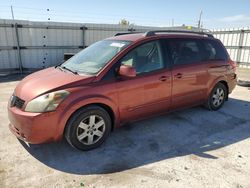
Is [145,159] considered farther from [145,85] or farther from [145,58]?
[145,58]

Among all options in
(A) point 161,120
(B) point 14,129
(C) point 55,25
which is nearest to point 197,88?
(A) point 161,120

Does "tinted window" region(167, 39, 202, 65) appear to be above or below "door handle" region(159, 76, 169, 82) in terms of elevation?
above

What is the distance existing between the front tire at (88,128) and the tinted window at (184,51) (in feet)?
5.71

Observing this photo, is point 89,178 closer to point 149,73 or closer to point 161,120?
point 149,73

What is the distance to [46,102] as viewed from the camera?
303cm

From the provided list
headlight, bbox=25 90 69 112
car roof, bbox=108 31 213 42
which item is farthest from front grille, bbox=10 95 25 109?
car roof, bbox=108 31 213 42

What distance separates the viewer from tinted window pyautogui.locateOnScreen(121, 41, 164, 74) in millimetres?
3732

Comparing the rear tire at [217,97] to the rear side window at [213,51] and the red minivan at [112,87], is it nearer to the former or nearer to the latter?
the red minivan at [112,87]

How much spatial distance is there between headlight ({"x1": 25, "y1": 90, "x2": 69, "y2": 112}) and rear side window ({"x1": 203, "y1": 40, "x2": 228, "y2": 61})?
314 centimetres

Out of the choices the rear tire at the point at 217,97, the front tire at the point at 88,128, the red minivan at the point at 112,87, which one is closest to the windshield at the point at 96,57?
the red minivan at the point at 112,87

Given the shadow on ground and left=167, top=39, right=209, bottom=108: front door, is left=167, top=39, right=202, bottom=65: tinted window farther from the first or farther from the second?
the shadow on ground

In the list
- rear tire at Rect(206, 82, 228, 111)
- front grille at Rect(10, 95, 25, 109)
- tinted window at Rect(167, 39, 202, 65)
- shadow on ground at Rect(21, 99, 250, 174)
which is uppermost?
tinted window at Rect(167, 39, 202, 65)

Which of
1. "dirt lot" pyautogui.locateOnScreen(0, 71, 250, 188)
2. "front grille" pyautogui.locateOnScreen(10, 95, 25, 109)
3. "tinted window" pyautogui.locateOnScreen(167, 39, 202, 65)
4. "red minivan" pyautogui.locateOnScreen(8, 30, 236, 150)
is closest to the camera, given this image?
"dirt lot" pyautogui.locateOnScreen(0, 71, 250, 188)

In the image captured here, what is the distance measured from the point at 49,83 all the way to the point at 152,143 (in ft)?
6.06
